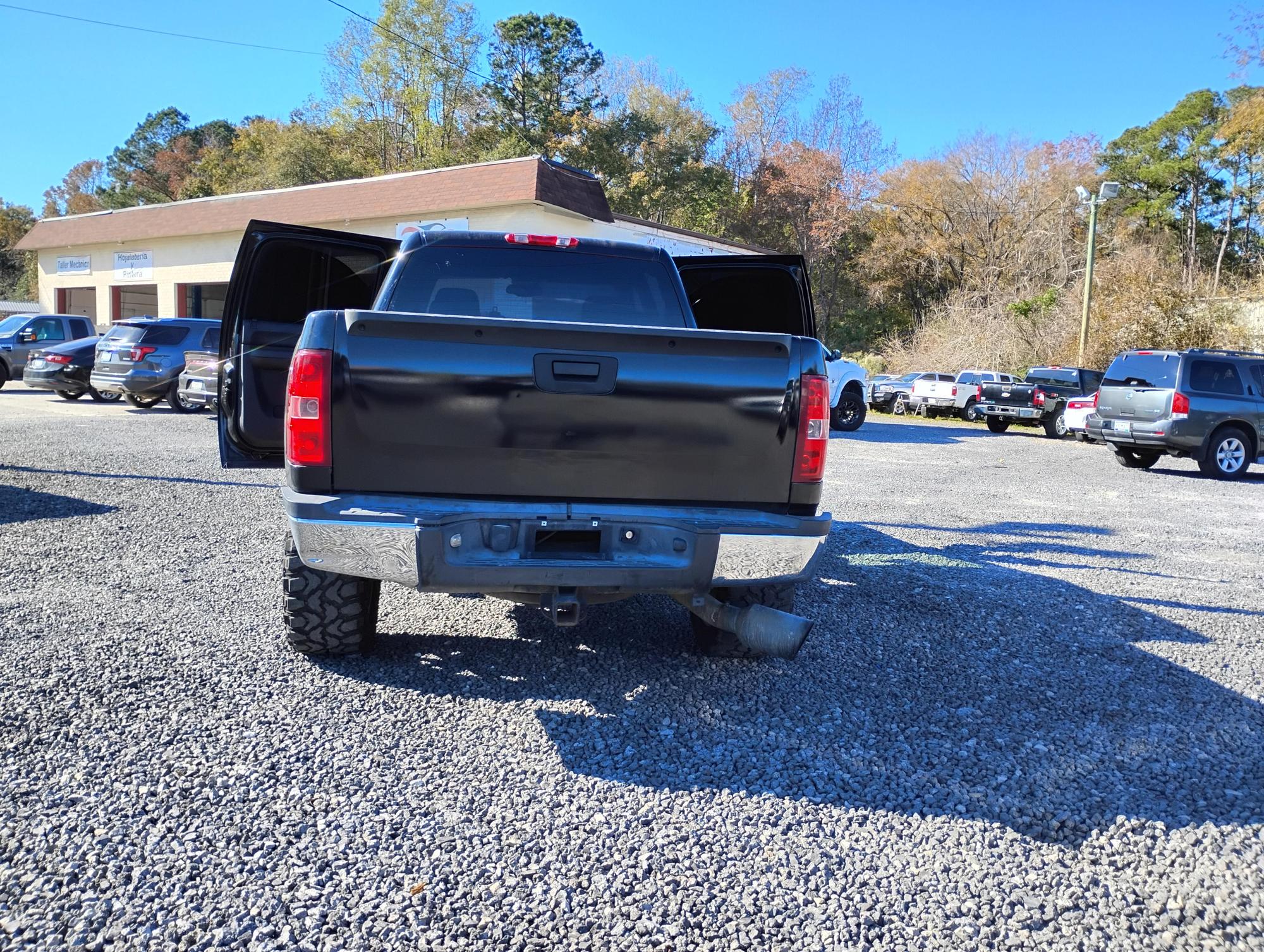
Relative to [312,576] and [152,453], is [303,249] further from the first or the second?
[152,453]

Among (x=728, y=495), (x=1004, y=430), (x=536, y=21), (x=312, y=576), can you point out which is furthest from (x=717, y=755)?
(x=536, y=21)

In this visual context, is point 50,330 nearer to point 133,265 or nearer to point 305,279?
point 133,265

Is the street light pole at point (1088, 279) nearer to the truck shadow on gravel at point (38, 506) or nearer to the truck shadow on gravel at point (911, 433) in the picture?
the truck shadow on gravel at point (911, 433)

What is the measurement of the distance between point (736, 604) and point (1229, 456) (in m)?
13.4

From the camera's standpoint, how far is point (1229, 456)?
47.0ft

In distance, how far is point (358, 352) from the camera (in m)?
3.37

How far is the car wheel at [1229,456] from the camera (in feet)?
46.8

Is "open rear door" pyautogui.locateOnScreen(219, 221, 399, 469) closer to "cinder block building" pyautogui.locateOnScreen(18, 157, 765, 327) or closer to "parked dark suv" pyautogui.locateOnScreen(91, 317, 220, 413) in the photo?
"cinder block building" pyautogui.locateOnScreen(18, 157, 765, 327)

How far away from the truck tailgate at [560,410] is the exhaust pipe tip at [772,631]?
473 millimetres

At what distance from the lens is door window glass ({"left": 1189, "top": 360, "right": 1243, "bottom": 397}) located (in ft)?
46.7

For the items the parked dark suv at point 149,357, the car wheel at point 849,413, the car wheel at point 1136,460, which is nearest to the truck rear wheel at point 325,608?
the parked dark suv at point 149,357

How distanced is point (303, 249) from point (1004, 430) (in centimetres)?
2243

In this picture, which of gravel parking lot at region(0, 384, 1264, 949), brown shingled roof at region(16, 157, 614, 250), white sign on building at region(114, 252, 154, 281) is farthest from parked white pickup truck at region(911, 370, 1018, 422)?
white sign on building at region(114, 252, 154, 281)

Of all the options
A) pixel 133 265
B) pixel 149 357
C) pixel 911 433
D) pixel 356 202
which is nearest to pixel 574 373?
pixel 149 357
